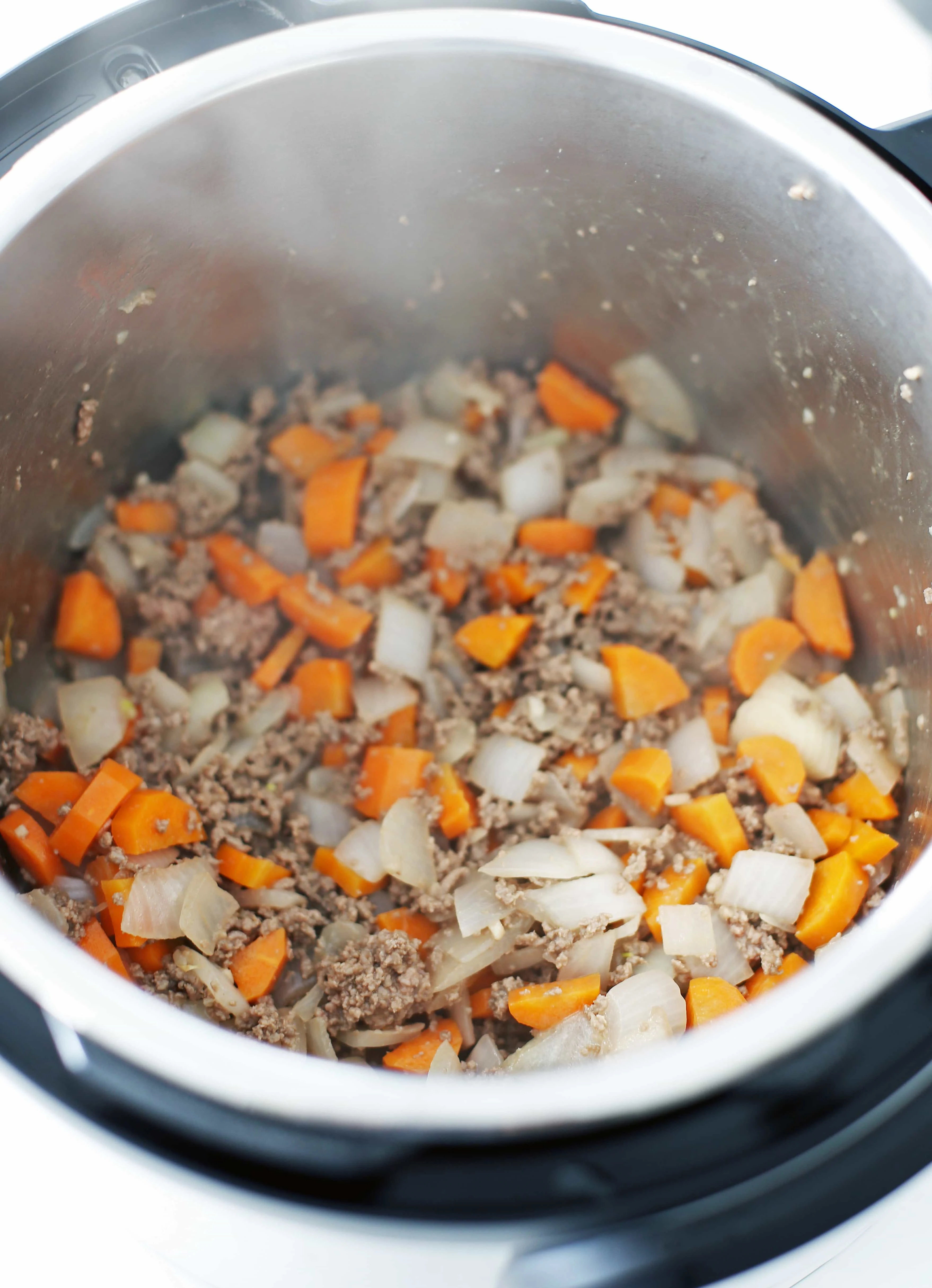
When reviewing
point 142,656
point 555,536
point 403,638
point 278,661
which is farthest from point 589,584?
point 142,656

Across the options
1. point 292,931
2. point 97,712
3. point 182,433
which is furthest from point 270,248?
point 292,931

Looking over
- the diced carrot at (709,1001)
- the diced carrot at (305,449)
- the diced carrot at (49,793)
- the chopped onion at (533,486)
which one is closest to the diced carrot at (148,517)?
the diced carrot at (305,449)

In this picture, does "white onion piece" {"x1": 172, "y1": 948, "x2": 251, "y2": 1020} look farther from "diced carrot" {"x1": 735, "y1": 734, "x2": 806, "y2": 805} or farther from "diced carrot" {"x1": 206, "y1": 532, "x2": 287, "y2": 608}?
"diced carrot" {"x1": 735, "y1": 734, "x2": 806, "y2": 805}

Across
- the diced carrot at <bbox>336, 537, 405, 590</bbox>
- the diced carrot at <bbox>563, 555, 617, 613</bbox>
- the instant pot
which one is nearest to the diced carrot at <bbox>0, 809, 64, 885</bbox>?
the instant pot

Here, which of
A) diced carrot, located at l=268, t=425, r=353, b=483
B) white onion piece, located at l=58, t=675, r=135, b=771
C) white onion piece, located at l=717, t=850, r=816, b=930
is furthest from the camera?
diced carrot, located at l=268, t=425, r=353, b=483

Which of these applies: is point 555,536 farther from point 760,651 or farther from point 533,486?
point 760,651

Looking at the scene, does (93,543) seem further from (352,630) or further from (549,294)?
(549,294)

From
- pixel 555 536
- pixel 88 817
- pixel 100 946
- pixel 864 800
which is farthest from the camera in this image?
pixel 555 536
